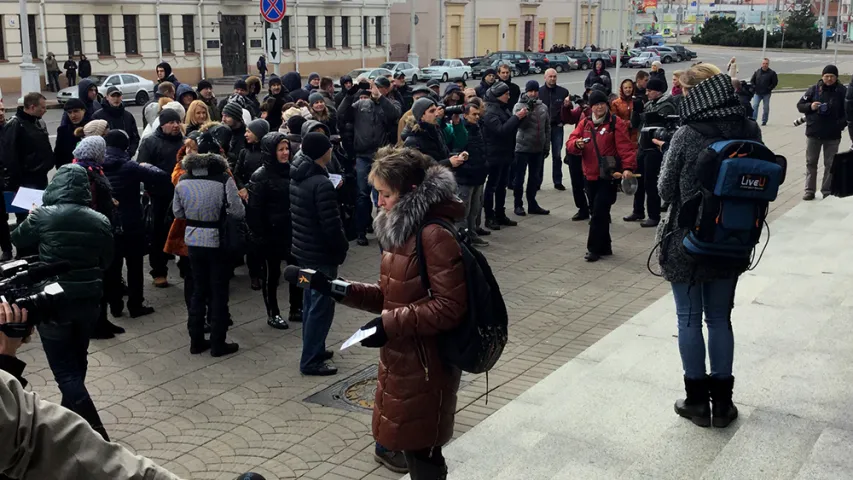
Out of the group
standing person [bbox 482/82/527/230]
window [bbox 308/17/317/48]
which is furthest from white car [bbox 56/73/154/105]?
standing person [bbox 482/82/527/230]

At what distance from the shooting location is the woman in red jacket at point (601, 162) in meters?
11.0

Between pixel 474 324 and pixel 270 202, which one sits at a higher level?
pixel 474 324

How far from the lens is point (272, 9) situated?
543 inches

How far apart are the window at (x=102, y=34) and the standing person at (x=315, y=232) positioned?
114 ft

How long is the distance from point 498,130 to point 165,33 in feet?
108

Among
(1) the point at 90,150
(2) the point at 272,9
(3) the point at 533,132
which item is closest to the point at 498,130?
(3) the point at 533,132

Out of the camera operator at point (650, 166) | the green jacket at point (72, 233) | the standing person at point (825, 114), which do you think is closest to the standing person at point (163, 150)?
the green jacket at point (72, 233)

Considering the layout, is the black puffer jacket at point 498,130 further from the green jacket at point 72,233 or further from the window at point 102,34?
the window at point 102,34

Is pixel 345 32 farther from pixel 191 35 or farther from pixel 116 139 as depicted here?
pixel 116 139

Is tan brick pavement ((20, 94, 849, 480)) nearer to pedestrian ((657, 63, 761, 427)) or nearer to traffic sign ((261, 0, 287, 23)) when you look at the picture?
pedestrian ((657, 63, 761, 427))

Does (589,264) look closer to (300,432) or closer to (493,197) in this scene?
(493,197)

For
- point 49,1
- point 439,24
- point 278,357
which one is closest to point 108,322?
point 278,357

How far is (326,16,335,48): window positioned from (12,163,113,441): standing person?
1784 inches

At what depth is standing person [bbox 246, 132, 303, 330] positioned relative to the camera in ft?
27.6
